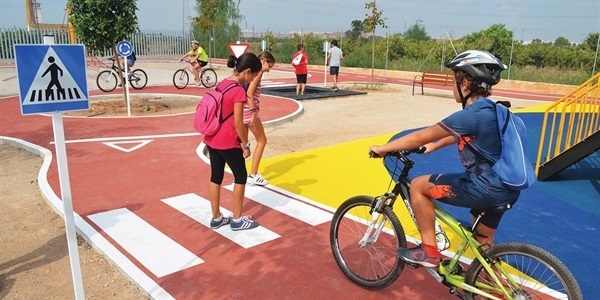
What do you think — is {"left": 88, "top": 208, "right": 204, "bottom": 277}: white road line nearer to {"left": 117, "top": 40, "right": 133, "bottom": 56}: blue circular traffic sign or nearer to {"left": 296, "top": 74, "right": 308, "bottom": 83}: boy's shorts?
{"left": 117, "top": 40, "right": 133, "bottom": 56}: blue circular traffic sign

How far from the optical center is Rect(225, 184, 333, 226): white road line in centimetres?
519

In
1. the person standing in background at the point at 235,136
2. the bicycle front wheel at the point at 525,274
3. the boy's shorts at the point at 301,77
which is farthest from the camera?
the boy's shorts at the point at 301,77

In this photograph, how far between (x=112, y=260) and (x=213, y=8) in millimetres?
26617

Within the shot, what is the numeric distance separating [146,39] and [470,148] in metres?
37.9

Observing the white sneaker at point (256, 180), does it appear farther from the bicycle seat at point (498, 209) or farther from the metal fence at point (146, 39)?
the metal fence at point (146, 39)

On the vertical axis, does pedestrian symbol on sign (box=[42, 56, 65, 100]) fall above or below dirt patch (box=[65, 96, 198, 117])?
above

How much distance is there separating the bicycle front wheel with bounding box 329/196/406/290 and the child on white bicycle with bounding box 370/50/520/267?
0.42 m

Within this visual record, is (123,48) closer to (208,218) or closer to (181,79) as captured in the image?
(181,79)

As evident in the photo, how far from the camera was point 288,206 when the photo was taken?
5.58 m

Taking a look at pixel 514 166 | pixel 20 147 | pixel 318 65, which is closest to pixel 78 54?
pixel 514 166

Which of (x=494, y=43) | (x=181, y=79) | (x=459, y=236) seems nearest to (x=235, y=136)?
(x=459, y=236)

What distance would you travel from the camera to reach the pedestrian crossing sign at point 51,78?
2828 mm

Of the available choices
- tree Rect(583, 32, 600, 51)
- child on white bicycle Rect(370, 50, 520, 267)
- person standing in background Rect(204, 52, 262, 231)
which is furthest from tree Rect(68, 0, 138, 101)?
tree Rect(583, 32, 600, 51)

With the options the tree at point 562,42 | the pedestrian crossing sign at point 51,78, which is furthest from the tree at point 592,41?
the pedestrian crossing sign at point 51,78
